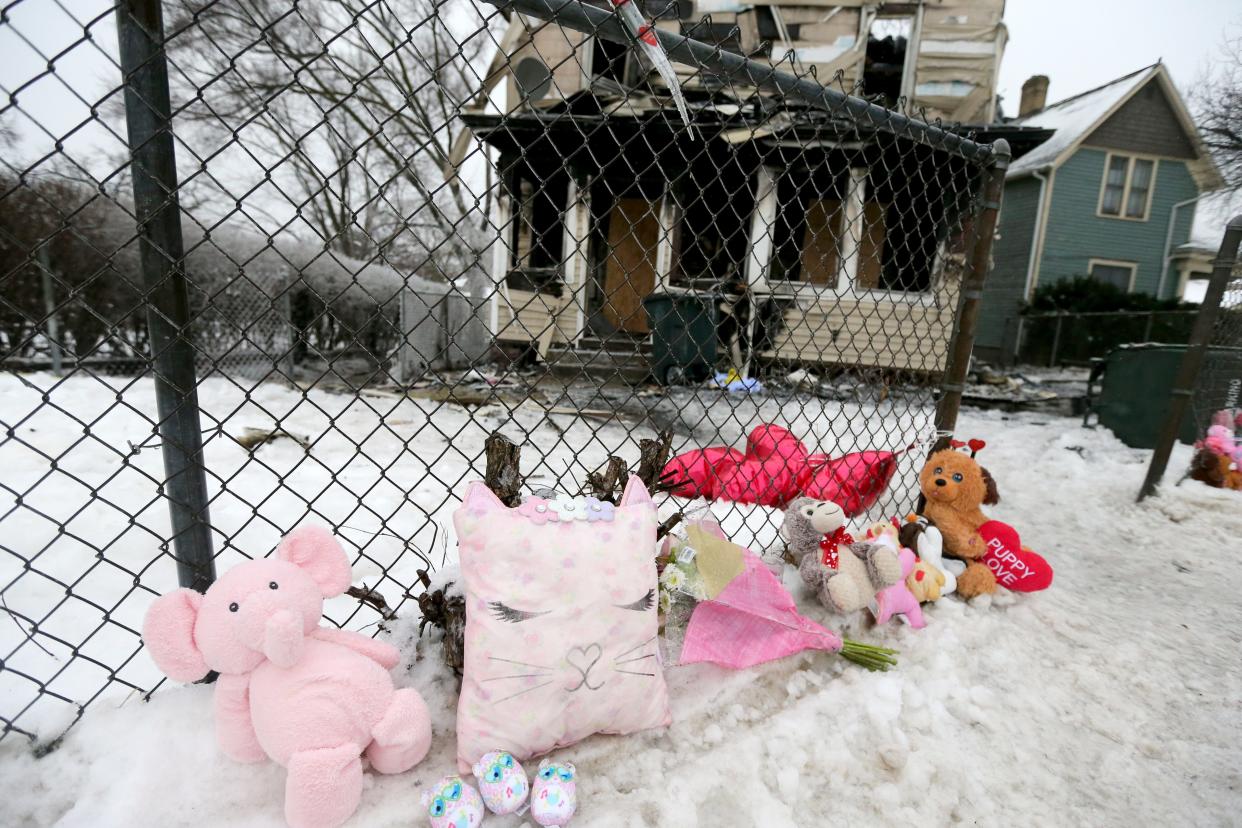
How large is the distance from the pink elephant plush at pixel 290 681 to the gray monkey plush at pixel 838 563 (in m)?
1.20

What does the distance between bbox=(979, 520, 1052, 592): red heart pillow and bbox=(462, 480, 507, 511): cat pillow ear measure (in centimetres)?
182

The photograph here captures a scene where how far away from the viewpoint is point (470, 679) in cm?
128

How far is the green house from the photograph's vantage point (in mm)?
13789

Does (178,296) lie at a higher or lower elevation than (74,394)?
higher

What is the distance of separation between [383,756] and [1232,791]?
1.95 metres

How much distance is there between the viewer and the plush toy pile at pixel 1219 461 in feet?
11.6

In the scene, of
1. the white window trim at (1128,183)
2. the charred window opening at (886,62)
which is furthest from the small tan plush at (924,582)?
the white window trim at (1128,183)

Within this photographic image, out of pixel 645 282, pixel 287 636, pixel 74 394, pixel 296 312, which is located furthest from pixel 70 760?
pixel 645 282

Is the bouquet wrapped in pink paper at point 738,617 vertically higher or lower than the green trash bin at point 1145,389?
lower

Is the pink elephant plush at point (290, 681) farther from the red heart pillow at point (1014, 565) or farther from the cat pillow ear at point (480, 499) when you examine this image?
the red heart pillow at point (1014, 565)

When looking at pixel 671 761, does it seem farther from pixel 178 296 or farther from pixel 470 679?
pixel 178 296

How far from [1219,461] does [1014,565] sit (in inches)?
103

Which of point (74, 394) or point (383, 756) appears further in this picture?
point (74, 394)

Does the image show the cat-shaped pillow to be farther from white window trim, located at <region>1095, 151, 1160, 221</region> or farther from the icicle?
white window trim, located at <region>1095, 151, 1160, 221</region>
